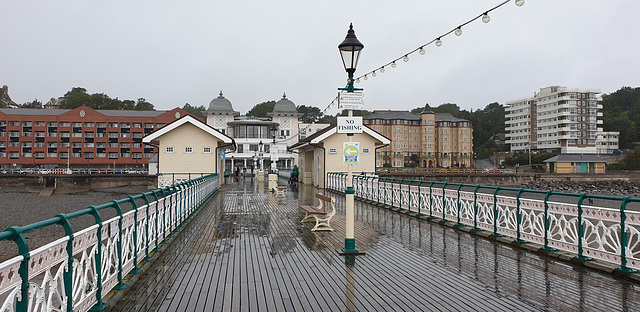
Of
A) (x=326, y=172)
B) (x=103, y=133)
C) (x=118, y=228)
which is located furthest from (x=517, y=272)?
(x=103, y=133)

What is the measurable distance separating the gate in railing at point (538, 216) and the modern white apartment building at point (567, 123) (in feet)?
261

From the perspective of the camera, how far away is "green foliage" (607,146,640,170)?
6162 cm

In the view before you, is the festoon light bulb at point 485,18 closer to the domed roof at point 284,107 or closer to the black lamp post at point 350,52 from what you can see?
the black lamp post at point 350,52

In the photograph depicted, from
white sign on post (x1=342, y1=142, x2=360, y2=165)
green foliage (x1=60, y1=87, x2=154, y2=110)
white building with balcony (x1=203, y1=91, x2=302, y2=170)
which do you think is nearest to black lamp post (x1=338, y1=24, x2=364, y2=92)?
white sign on post (x1=342, y1=142, x2=360, y2=165)

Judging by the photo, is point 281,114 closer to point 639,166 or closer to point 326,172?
point 326,172

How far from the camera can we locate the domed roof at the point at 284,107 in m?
69.7

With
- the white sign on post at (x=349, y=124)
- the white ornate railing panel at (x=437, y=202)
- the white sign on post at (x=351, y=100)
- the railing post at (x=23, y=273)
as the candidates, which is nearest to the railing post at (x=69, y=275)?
the railing post at (x=23, y=273)

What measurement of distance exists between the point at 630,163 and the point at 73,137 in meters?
92.6

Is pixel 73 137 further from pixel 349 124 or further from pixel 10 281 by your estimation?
pixel 10 281

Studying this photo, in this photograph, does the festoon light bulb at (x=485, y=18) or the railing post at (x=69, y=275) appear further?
the festoon light bulb at (x=485, y=18)

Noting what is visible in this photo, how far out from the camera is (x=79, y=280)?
12.5 ft

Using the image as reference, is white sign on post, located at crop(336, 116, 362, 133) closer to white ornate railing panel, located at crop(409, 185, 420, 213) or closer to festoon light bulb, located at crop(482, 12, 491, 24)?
festoon light bulb, located at crop(482, 12, 491, 24)

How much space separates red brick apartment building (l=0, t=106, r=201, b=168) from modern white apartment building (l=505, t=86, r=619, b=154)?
75887 mm

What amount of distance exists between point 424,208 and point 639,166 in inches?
2737
